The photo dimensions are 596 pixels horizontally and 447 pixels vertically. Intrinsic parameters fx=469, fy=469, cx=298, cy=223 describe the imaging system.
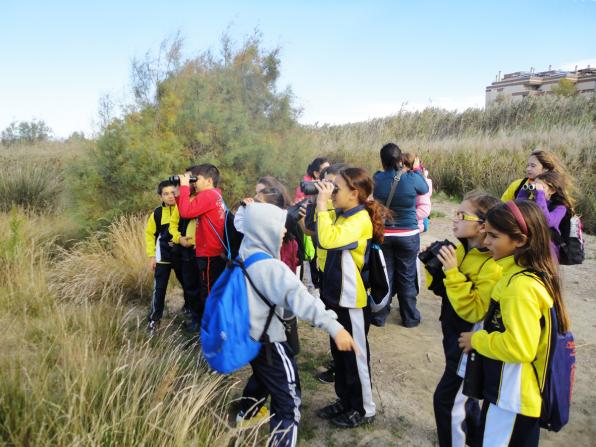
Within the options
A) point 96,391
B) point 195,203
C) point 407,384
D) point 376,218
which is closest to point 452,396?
point 376,218

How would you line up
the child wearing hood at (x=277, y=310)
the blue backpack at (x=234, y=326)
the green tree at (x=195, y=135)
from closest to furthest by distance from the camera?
the child wearing hood at (x=277, y=310) < the blue backpack at (x=234, y=326) < the green tree at (x=195, y=135)

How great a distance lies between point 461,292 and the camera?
2.44 meters

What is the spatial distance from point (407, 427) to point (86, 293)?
11.9 feet

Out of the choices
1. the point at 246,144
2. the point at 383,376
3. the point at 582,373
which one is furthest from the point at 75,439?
the point at 246,144

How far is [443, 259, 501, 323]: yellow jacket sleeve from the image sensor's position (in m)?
2.44

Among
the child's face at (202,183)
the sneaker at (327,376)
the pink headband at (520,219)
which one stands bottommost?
the sneaker at (327,376)

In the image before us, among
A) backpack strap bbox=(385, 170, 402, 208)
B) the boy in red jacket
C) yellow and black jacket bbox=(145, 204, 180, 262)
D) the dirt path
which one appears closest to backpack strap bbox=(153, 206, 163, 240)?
yellow and black jacket bbox=(145, 204, 180, 262)

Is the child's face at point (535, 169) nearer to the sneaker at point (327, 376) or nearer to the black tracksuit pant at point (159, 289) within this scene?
the sneaker at point (327, 376)

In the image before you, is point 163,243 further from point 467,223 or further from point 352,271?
point 467,223

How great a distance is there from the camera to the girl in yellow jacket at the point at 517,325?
202cm

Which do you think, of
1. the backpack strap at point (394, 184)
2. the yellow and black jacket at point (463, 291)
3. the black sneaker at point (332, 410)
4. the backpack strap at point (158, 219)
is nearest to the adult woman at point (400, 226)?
the backpack strap at point (394, 184)

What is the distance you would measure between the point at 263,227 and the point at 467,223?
3.66ft

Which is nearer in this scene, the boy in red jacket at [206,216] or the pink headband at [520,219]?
the pink headband at [520,219]

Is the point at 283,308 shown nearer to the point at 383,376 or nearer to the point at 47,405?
the point at 47,405
